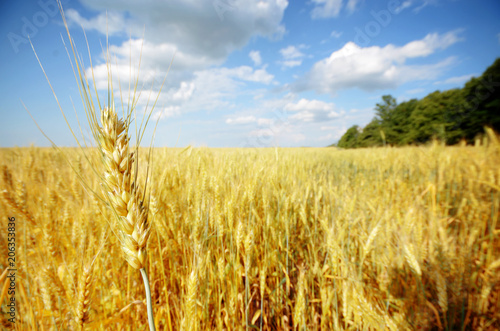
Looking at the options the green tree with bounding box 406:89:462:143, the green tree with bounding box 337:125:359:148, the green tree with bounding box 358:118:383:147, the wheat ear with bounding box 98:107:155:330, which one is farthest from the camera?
the green tree with bounding box 337:125:359:148

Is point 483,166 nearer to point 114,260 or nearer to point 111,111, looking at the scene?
point 111,111

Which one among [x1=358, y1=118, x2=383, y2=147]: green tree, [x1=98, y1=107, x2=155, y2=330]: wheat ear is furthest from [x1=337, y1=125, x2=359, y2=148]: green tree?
[x1=98, y1=107, x2=155, y2=330]: wheat ear

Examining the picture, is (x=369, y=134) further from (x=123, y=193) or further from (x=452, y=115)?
(x=123, y=193)

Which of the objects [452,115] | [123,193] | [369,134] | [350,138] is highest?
[452,115]

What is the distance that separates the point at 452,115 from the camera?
1845 cm

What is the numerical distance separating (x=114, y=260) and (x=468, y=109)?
2706 centimetres

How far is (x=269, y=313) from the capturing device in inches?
43.3

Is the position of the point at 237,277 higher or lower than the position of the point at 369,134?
lower

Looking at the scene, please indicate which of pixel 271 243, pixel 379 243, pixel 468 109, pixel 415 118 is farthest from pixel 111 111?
pixel 415 118

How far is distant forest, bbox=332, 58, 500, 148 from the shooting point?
1455 cm

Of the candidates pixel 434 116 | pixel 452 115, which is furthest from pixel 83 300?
pixel 434 116

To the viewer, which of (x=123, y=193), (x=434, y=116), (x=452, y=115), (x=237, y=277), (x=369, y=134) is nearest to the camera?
(x=123, y=193)

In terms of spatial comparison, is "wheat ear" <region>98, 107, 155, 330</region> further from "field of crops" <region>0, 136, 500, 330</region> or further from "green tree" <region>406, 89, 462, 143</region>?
"green tree" <region>406, 89, 462, 143</region>

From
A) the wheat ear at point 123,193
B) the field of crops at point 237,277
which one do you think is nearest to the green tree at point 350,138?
the field of crops at point 237,277
